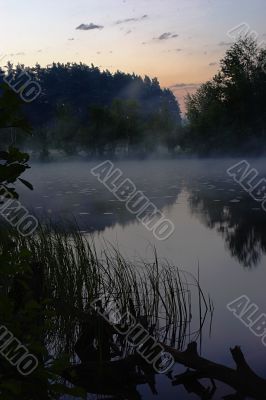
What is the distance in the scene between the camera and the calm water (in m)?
8.09

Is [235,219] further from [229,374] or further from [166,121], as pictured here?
[166,121]

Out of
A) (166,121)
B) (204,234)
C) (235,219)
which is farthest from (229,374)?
(166,121)

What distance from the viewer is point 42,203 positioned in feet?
97.7

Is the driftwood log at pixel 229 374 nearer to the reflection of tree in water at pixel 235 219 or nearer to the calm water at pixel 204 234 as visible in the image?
the calm water at pixel 204 234

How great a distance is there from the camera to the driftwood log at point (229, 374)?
5406mm

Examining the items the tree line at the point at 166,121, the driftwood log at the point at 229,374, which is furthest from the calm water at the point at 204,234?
the tree line at the point at 166,121

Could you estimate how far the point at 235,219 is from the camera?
22969mm

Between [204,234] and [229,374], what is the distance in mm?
14055

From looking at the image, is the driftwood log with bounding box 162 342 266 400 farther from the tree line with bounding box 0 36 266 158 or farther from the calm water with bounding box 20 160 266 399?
the tree line with bounding box 0 36 266 158

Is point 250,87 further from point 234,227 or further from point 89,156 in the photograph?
point 234,227

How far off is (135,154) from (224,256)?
69.8 meters

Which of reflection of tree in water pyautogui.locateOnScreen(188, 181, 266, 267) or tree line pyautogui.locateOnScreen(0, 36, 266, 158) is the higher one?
tree line pyautogui.locateOnScreen(0, 36, 266, 158)

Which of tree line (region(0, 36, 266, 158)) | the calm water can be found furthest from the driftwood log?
tree line (region(0, 36, 266, 158))

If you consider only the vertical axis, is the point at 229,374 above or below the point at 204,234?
above
